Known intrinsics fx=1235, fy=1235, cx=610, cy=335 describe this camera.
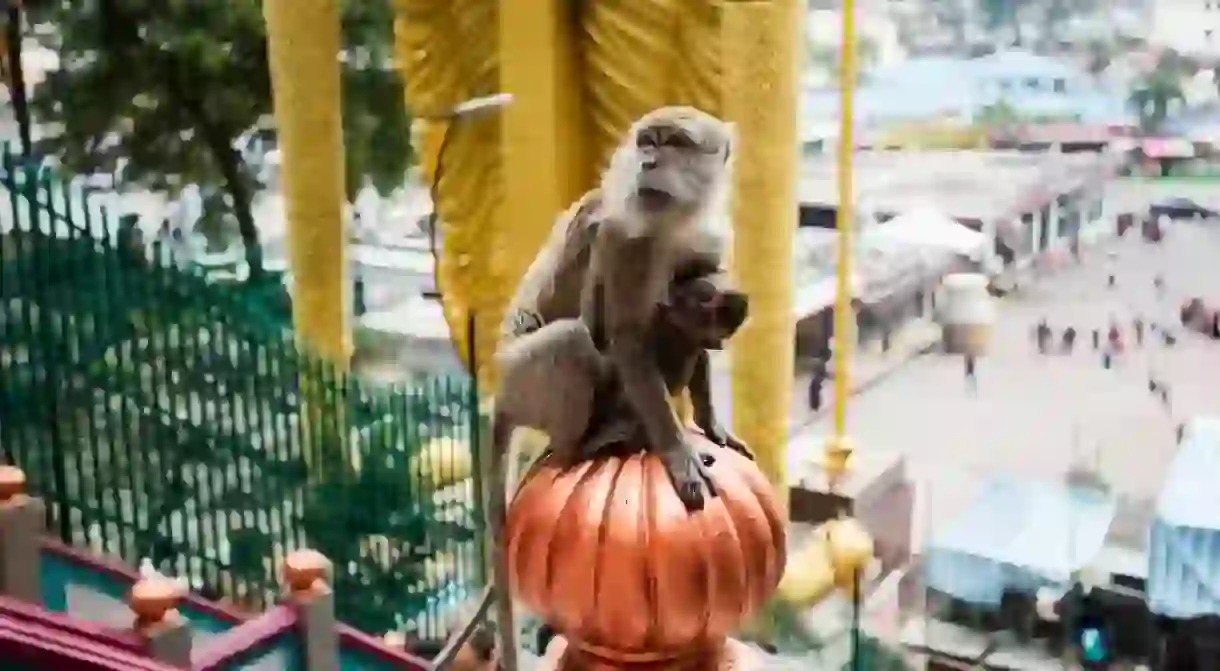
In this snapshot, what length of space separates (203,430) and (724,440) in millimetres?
1317

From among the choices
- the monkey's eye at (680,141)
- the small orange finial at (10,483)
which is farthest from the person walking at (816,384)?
the monkey's eye at (680,141)

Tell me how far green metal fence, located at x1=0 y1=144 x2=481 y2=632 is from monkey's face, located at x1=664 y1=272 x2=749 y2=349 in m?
1.13

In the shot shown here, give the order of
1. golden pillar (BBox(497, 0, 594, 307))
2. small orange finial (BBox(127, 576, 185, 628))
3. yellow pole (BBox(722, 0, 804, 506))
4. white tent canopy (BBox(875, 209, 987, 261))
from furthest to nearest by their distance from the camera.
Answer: white tent canopy (BBox(875, 209, 987, 261))
golden pillar (BBox(497, 0, 594, 307))
yellow pole (BBox(722, 0, 804, 506))
small orange finial (BBox(127, 576, 185, 628))

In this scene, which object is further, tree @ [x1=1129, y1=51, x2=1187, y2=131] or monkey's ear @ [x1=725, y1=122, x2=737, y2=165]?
tree @ [x1=1129, y1=51, x2=1187, y2=131]

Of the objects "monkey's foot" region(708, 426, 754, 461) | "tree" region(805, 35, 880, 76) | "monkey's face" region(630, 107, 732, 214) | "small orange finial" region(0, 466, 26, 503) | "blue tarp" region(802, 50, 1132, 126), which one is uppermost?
"tree" region(805, 35, 880, 76)

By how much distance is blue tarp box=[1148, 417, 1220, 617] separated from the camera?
63.9 inches

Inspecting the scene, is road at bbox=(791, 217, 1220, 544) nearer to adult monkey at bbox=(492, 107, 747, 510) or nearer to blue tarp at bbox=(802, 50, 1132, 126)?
blue tarp at bbox=(802, 50, 1132, 126)

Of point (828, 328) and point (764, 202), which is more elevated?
point (764, 202)

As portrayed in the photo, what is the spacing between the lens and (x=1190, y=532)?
1632 mm

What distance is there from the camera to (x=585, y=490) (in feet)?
1.42

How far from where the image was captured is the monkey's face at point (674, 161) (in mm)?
528

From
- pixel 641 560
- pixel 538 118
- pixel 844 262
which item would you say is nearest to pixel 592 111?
pixel 538 118

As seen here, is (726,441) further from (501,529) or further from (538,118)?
(538,118)

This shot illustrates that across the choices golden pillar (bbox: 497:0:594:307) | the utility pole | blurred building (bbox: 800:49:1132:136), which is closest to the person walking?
blurred building (bbox: 800:49:1132:136)
